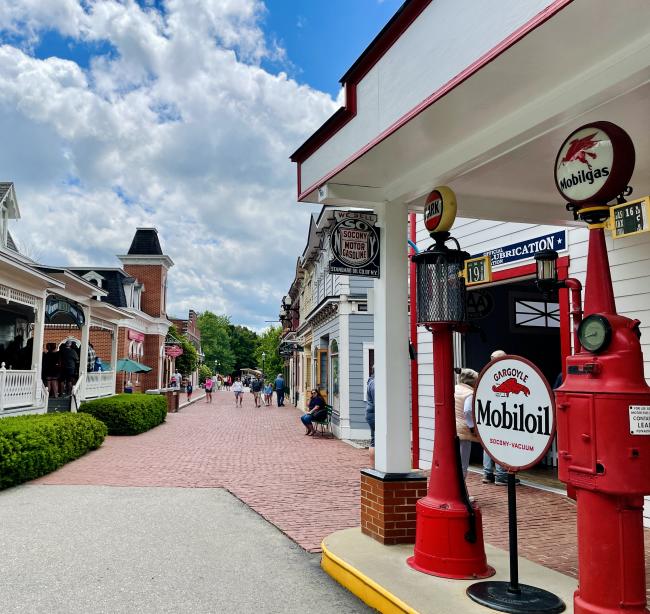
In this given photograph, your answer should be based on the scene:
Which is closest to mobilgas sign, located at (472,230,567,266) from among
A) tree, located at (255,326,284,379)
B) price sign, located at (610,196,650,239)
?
price sign, located at (610,196,650,239)

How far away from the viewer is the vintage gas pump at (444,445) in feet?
14.4

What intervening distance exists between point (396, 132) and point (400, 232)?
1401mm

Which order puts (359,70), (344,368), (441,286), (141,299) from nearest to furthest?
(441,286) → (359,70) → (344,368) → (141,299)

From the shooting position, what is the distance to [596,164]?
10.8 feet

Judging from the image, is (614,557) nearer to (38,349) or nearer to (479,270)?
(479,270)

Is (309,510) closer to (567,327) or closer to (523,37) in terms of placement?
(567,327)

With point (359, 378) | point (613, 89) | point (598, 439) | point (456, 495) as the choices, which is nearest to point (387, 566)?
point (456, 495)

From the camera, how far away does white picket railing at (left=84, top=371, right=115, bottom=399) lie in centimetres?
1764

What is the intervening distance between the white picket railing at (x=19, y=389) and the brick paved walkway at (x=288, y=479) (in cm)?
194

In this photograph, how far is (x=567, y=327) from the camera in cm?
781

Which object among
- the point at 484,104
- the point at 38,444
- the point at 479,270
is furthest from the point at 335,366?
the point at 484,104

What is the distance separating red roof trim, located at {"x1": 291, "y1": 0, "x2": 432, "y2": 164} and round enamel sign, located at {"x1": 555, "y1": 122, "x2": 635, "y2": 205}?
145 centimetres

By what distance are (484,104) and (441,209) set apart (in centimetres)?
113

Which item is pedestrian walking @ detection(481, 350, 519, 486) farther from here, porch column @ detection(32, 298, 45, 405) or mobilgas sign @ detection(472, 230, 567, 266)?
porch column @ detection(32, 298, 45, 405)
